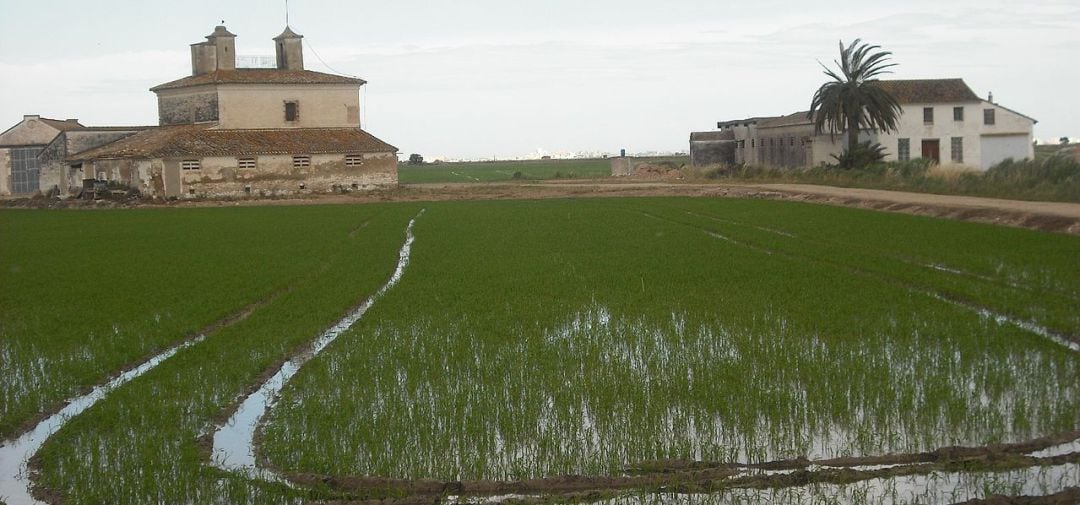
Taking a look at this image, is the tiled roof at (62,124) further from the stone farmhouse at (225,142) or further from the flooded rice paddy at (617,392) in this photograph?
the flooded rice paddy at (617,392)

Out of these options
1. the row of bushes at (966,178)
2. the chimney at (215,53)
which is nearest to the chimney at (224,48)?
the chimney at (215,53)

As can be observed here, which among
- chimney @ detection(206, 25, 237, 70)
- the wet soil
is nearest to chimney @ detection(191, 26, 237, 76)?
chimney @ detection(206, 25, 237, 70)

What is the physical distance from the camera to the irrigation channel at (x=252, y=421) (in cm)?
876

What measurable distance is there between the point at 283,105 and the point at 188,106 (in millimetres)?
4762

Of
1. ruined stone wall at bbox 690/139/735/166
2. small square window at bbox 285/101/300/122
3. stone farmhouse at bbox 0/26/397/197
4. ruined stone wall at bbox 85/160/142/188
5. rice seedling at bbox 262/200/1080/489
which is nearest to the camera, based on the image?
rice seedling at bbox 262/200/1080/489

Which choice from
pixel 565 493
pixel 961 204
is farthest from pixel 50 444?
pixel 961 204

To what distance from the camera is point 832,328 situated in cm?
1396

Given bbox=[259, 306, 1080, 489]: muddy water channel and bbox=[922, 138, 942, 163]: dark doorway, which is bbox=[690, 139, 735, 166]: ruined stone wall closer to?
bbox=[922, 138, 942, 163]: dark doorway

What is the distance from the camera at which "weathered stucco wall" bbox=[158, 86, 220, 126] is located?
57438mm

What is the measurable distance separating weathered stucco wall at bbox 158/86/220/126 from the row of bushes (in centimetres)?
2661

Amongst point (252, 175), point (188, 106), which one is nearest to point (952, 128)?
point (252, 175)

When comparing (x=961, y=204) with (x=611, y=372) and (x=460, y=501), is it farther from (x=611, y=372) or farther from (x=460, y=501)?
(x=460, y=501)

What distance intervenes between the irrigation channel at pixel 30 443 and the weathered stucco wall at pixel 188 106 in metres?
46.3

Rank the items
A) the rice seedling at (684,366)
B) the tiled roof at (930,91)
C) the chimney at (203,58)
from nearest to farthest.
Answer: the rice seedling at (684,366) < the tiled roof at (930,91) < the chimney at (203,58)
